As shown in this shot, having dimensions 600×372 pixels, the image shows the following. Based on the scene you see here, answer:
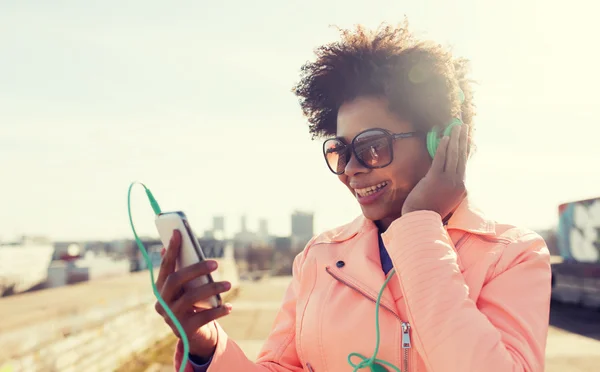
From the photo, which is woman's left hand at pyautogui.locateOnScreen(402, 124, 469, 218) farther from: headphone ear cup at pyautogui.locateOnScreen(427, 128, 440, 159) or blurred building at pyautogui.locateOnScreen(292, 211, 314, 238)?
blurred building at pyautogui.locateOnScreen(292, 211, 314, 238)

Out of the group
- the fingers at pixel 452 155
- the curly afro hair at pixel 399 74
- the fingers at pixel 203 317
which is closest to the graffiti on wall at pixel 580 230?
the curly afro hair at pixel 399 74

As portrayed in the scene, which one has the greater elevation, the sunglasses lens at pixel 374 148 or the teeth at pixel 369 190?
the sunglasses lens at pixel 374 148

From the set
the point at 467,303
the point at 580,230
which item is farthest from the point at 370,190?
the point at 580,230

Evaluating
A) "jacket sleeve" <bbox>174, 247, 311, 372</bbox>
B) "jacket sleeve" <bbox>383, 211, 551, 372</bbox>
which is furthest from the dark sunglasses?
"jacket sleeve" <bbox>174, 247, 311, 372</bbox>

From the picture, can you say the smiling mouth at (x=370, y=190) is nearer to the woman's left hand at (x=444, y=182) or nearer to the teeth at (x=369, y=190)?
the teeth at (x=369, y=190)

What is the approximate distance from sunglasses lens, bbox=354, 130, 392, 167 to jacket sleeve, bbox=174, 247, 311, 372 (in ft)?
1.60

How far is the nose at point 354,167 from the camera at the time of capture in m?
1.87

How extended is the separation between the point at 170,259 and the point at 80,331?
13.5 ft

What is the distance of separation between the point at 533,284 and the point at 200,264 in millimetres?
904

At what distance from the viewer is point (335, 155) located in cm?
198

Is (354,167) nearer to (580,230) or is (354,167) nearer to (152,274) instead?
(152,274)

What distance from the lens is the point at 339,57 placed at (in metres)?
2.10

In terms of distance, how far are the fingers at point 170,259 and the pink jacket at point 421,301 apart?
0.26 m

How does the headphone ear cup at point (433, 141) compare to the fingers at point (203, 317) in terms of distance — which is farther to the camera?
the headphone ear cup at point (433, 141)
